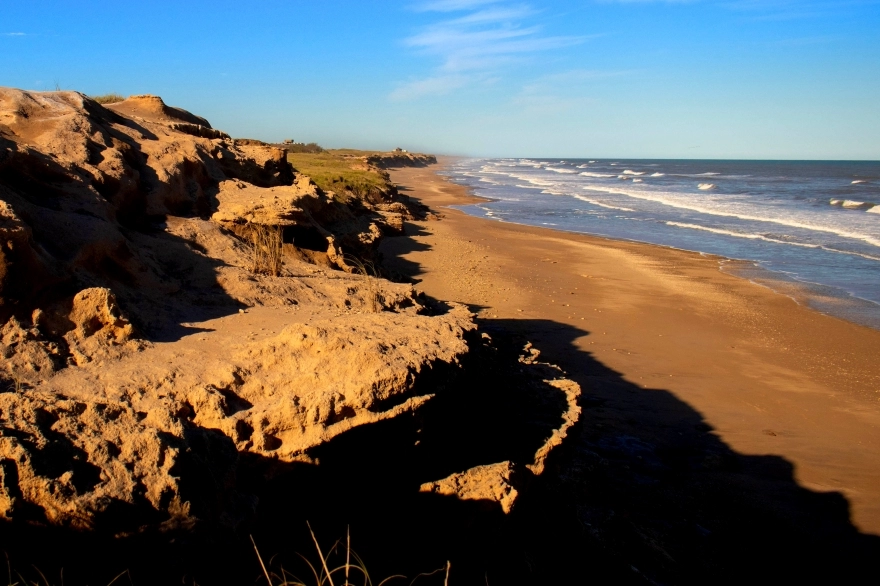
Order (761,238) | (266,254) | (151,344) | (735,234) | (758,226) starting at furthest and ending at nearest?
(758,226)
(735,234)
(761,238)
(266,254)
(151,344)

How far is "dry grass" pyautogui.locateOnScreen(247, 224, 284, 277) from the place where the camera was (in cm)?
674

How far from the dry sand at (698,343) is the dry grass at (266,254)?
3776 millimetres

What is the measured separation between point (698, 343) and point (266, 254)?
701cm

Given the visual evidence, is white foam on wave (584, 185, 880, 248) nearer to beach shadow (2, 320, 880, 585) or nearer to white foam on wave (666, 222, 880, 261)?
white foam on wave (666, 222, 880, 261)

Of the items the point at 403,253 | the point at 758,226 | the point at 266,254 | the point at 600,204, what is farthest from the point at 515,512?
the point at 600,204

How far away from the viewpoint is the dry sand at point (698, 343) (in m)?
7.30

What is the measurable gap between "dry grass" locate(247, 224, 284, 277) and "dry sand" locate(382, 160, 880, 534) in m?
3.78

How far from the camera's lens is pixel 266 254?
23.2 ft

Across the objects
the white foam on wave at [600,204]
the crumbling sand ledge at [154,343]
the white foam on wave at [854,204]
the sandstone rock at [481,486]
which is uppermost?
the crumbling sand ledge at [154,343]

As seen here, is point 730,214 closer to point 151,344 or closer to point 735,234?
point 735,234

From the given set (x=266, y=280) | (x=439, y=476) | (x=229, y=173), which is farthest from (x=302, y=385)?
(x=229, y=173)

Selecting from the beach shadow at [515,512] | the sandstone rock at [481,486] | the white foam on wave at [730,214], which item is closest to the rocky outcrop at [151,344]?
the beach shadow at [515,512]

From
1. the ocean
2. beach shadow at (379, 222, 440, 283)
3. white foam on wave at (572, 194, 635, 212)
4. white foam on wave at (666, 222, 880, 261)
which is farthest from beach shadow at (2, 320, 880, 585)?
white foam on wave at (572, 194, 635, 212)

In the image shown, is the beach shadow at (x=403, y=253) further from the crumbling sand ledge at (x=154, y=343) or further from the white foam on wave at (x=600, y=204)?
Result: the white foam on wave at (x=600, y=204)
